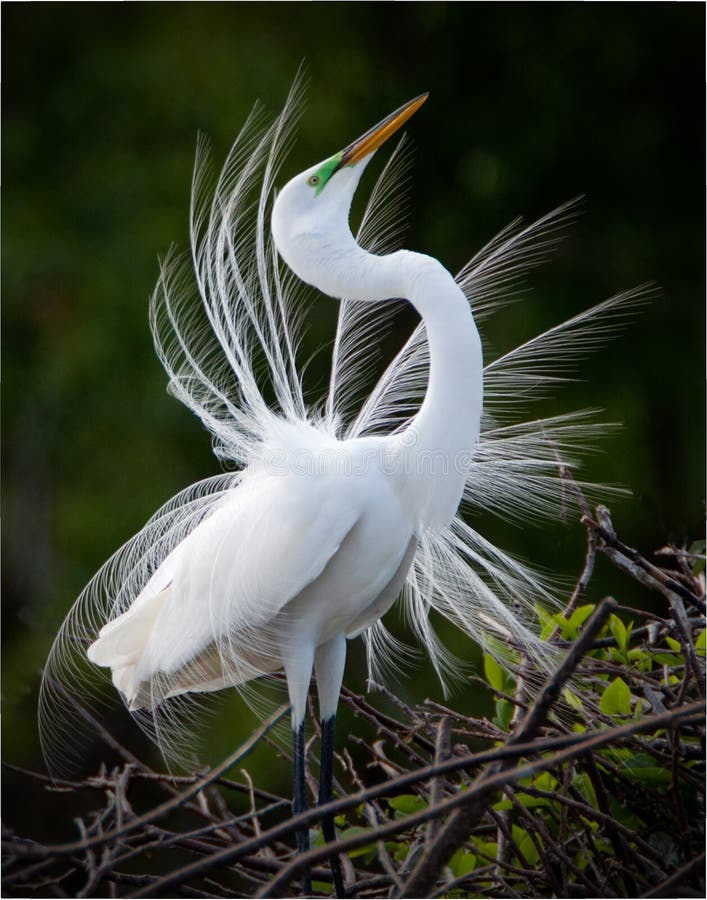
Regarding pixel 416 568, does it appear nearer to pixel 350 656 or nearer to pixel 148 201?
pixel 350 656

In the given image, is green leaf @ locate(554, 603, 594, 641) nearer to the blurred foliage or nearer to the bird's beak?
the blurred foliage

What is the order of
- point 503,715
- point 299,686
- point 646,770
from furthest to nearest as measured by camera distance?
point 503,715, point 299,686, point 646,770

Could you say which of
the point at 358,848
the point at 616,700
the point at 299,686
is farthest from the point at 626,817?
the point at 299,686

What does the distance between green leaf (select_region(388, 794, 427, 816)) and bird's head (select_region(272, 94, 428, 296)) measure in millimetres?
848

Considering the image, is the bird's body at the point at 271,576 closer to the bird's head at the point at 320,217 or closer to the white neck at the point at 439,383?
the white neck at the point at 439,383

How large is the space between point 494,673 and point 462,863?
347 mm

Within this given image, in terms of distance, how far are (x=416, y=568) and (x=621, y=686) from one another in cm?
49

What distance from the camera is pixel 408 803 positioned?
6.31 ft

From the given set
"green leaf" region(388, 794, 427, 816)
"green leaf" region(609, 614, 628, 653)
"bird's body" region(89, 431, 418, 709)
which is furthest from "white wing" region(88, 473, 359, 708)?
"green leaf" region(609, 614, 628, 653)

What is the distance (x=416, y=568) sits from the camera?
2158mm

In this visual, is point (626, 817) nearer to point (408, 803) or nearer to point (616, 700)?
point (616, 700)

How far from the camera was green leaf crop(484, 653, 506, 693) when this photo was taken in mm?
2059

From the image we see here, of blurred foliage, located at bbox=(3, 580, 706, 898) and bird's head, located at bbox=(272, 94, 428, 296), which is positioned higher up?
bird's head, located at bbox=(272, 94, 428, 296)

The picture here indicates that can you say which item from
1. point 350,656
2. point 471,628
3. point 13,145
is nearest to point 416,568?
point 471,628
